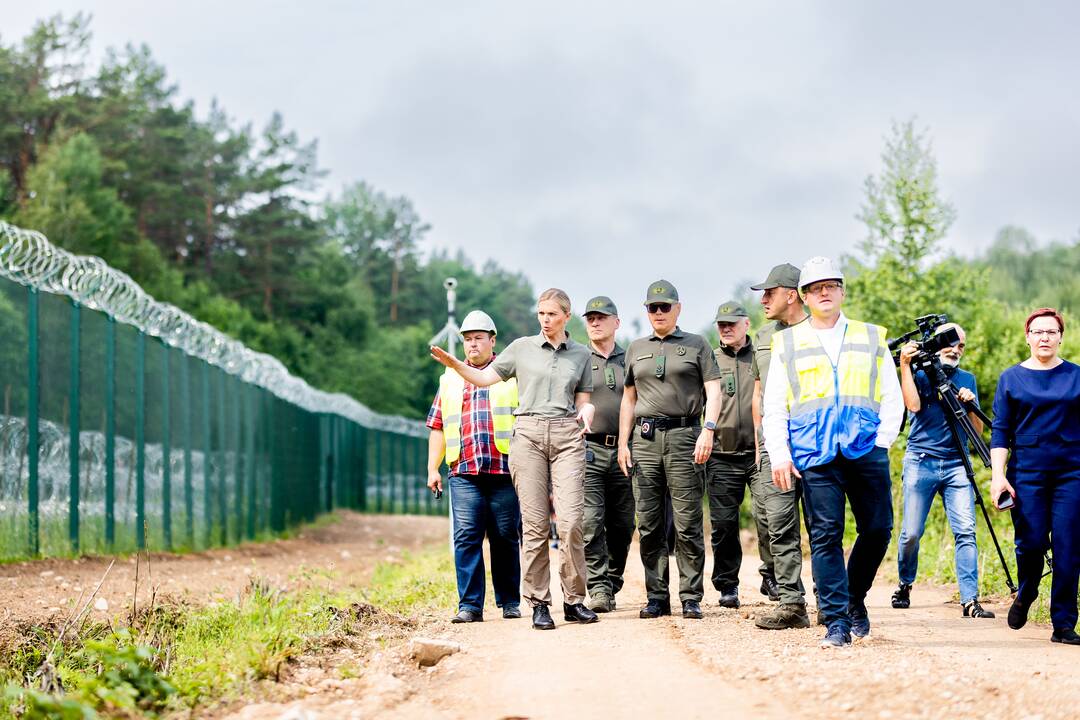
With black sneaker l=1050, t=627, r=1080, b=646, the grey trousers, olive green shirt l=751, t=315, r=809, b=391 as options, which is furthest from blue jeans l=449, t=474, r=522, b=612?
black sneaker l=1050, t=627, r=1080, b=646

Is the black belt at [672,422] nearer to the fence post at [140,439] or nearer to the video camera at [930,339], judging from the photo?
the video camera at [930,339]

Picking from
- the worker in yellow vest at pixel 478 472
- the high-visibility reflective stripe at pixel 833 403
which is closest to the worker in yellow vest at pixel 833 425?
the high-visibility reflective stripe at pixel 833 403

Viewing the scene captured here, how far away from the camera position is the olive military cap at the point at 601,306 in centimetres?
971

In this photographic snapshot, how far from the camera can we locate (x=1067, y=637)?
747cm

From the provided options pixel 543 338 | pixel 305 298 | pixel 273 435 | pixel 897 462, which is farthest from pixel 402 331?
pixel 543 338

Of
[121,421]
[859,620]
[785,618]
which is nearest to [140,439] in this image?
[121,421]

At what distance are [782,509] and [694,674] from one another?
1.95 m

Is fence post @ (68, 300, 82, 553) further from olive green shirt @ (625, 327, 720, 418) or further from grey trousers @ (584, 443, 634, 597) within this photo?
olive green shirt @ (625, 327, 720, 418)

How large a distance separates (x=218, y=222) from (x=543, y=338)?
47507 millimetres

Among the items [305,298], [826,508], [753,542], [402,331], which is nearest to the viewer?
[826,508]

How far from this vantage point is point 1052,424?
7.54 meters

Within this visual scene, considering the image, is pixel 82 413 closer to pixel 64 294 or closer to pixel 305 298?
pixel 64 294

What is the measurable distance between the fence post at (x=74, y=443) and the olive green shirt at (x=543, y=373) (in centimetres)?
547

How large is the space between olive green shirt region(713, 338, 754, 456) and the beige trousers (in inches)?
59.0
